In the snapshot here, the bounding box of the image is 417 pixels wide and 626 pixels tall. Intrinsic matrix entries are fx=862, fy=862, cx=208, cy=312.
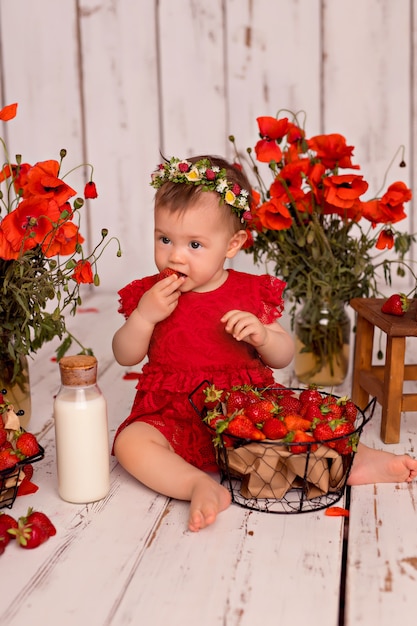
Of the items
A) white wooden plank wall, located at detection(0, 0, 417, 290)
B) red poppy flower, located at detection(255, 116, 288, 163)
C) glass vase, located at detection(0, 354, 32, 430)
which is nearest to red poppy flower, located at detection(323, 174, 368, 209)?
red poppy flower, located at detection(255, 116, 288, 163)

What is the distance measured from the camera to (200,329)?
1540 mm

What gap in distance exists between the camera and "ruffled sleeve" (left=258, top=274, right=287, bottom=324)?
1.58 m

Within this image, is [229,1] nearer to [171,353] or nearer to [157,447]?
[171,353]

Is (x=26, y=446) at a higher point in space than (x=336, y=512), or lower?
higher

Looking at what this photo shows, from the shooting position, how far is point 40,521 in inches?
Result: 48.9

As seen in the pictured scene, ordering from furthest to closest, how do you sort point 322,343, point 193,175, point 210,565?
point 322,343, point 193,175, point 210,565

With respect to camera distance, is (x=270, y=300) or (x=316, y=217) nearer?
(x=270, y=300)

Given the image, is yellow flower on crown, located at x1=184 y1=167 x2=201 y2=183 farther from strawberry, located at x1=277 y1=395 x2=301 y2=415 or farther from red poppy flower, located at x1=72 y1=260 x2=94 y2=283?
strawberry, located at x1=277 y1=395 x2=301 y2=415

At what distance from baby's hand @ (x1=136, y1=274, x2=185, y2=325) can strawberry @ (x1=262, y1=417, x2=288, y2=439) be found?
301mm

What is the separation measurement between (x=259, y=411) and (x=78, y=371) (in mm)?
286

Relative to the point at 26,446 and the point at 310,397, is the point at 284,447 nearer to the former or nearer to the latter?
the point at 310,397

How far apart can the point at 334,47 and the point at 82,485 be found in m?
1.99

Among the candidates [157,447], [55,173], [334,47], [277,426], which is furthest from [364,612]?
[334,47]

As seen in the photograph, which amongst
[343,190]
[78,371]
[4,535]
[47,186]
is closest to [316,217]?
[343,190]
